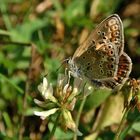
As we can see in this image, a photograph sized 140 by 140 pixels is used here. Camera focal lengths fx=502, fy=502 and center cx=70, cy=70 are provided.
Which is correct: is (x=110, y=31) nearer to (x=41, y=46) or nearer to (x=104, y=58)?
(x=104, y=58)

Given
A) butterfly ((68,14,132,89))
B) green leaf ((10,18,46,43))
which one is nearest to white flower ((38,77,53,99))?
butterfly ((68,14,132,89))

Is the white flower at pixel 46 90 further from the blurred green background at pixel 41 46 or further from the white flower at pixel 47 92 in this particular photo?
the blurred green background at pixel 41 46

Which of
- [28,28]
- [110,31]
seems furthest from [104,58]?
[28,28]

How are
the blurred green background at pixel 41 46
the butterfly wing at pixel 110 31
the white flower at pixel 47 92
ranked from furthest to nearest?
the blurred green background at pixel 41 46 → the butterfly wing at pixel 110 31 → the white flower at pixel 47 92

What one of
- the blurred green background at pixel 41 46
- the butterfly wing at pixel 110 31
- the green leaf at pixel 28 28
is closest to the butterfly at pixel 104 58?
the butterfly wing at pixel 110 31

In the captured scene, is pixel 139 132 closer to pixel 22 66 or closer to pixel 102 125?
pixel 102 125

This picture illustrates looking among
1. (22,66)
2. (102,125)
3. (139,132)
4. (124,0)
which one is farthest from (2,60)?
(124,0)

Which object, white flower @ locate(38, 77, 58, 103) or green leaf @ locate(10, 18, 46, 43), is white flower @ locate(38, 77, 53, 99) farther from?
green leaf @ locate(10, 18, 46, 43)
